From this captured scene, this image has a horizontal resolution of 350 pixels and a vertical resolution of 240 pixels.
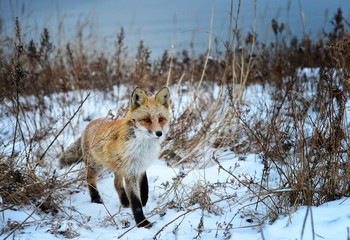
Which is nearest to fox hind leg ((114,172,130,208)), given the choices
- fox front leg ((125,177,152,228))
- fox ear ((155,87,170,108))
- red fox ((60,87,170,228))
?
red fox ((60,87,170,228))

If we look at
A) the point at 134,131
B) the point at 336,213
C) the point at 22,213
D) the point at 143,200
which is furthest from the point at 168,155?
the point at 336,213

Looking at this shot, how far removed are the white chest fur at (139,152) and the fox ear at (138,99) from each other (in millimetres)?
273

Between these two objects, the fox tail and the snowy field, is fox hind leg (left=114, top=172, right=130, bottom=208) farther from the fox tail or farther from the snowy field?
the fox tail

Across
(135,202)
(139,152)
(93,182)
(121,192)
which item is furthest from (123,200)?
(139,152)

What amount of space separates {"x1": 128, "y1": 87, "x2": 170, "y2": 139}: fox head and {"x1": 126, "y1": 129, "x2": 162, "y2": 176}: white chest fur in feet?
0.34

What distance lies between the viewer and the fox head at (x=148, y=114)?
104 inches

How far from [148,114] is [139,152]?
0.43m

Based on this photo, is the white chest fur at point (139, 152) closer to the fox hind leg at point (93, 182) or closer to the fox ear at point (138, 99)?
the fox ear at point (138, 99)

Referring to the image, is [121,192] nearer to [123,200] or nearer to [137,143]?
[123,200]

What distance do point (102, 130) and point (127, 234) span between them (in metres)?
1.26

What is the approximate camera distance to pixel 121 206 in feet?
10.4

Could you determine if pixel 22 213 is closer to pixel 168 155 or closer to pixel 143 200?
pixel 143 200

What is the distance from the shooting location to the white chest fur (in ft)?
9.19

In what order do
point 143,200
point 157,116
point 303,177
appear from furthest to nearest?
point 143,200 < point 157,116 < point 303,177
